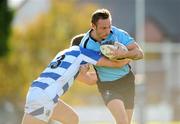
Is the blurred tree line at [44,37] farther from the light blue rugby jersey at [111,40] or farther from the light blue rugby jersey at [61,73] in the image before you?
the light blue rugby jersey at [61,73]

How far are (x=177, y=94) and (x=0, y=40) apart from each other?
877cm

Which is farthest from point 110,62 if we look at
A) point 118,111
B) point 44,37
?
point 44,37

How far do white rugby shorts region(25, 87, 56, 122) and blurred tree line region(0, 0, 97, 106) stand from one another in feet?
88.5

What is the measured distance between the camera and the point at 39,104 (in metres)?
11.1

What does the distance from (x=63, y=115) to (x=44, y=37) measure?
30274mm

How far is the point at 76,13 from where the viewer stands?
43281 millimetres

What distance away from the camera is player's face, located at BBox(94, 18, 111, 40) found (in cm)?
1131

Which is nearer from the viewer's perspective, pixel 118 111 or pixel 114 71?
pixel 118 111

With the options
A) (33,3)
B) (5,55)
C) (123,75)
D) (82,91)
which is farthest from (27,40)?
(123,75)

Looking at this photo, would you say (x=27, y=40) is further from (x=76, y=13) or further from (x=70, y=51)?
(x=70, y=51)

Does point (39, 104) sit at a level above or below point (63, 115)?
above

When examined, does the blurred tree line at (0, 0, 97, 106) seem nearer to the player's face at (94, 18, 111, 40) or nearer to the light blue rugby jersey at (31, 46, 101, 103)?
the player's face at (94, 18, 111, 40)

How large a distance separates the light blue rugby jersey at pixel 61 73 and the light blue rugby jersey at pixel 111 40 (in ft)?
0.82

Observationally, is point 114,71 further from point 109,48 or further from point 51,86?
point 51,86
